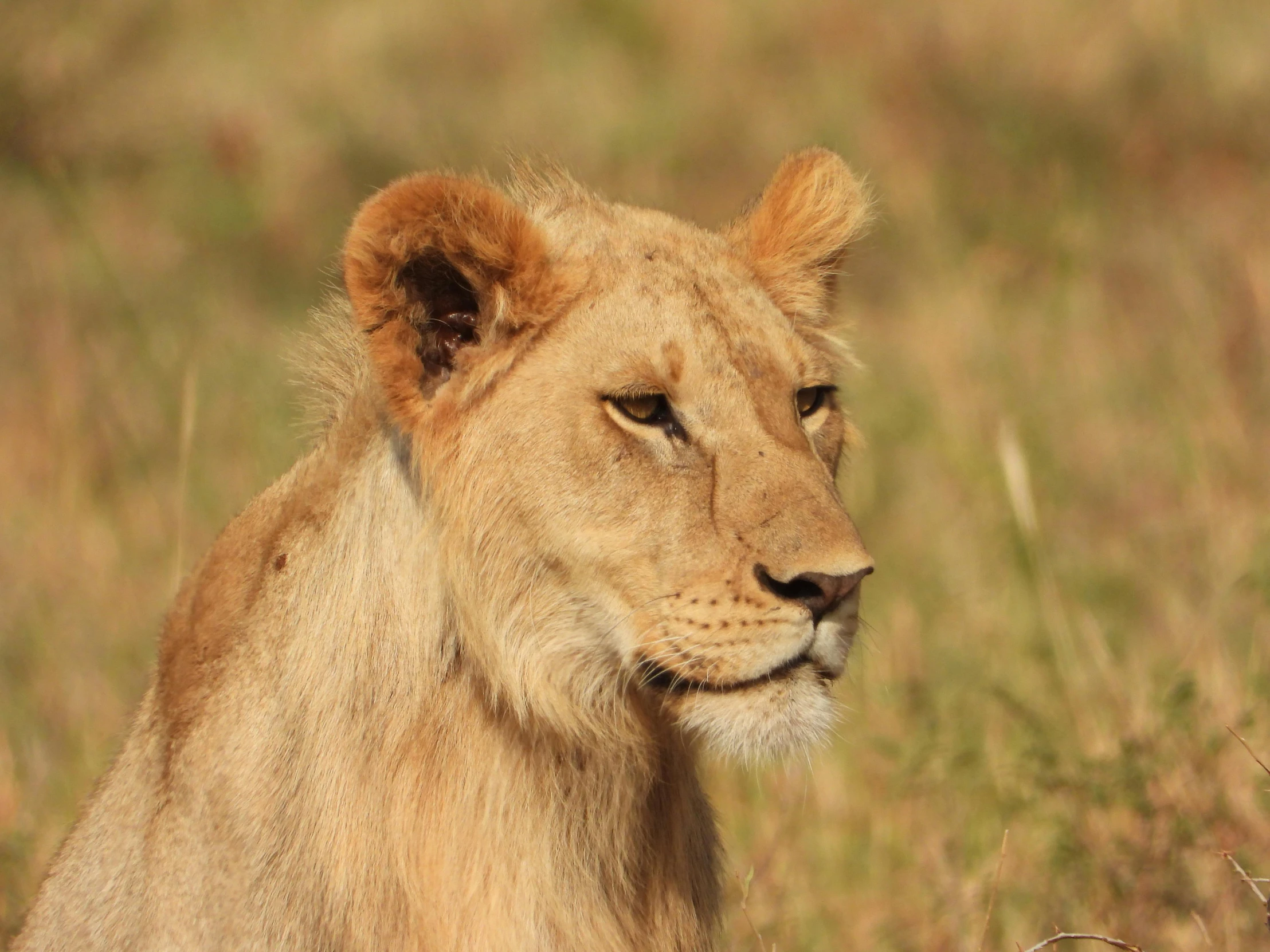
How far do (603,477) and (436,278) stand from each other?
51cm

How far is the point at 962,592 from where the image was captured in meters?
6.45

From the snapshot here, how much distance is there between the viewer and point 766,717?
9.46 feet

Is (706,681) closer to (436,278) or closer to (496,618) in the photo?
(496,618)

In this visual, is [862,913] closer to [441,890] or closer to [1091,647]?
[1091,647]

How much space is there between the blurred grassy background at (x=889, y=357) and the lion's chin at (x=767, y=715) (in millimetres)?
1487

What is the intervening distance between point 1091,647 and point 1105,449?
260 centimetres

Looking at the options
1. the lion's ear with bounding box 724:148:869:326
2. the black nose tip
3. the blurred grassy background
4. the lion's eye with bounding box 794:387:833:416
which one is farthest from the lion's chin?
the blurred grassy background

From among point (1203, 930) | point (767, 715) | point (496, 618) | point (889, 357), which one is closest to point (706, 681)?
point (767, 715)

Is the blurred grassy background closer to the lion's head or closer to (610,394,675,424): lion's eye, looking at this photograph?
the lion's head

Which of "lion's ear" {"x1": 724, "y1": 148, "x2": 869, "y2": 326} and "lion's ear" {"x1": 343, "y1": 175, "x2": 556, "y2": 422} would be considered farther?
"lion's ear" {"x1": 724, "y1": 148, "x2": 869, "y2": 326}

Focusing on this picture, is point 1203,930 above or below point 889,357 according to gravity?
below

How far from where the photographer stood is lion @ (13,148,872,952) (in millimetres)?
2912

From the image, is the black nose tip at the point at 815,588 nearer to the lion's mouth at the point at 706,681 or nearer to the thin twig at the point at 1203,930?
the lion's mouth at the point at 706,681

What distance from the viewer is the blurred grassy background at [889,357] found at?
480 centimetres
